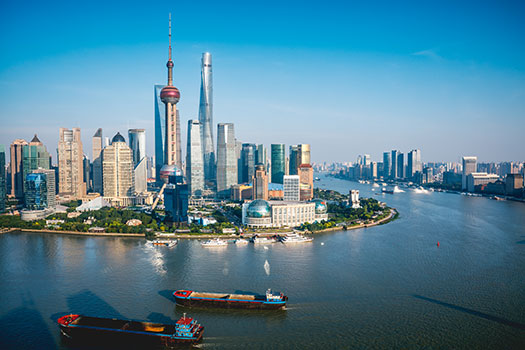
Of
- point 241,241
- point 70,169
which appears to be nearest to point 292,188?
point 241,241

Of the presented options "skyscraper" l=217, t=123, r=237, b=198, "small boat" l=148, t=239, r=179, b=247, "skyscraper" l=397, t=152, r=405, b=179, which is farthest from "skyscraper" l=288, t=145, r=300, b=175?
"skyscraper" l=397, t=152, r=405, b=179

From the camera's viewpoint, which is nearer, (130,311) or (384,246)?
(130,311)

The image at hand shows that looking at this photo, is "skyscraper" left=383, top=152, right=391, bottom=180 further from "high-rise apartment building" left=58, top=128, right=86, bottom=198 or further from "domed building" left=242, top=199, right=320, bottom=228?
"high-rise apartment building" left=58, top=128, right=86, bottom=198

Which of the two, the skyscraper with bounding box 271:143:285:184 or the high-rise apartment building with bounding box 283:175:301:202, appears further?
the skyscraper with bounding box 271:143:285:184

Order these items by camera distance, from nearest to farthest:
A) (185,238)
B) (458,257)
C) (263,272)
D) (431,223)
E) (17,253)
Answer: (263,272)
(458,257)
(17,253)
(185,238)
(431,223)

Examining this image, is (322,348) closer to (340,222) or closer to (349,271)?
(349,271)

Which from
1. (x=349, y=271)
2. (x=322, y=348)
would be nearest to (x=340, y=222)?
(x=349, y=271)
